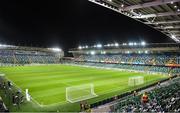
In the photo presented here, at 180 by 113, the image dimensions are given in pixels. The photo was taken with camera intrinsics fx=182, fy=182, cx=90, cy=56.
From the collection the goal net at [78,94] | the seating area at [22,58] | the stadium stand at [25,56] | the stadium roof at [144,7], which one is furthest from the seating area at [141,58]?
the goal net at [78,94]

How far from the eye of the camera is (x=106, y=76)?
40.4 metres

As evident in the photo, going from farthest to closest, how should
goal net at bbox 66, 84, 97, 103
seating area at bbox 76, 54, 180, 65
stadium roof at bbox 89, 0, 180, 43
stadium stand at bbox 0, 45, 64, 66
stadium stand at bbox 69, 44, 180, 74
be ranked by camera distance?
stadium stand at bbox 0, 45, 64, 66 < seating area at bbox 76, 54, 180, 65 < stadium stand at bbox 69, 44, 180, 74 < goal net at bbox 66, 84, 97, 103 < stadium roof at bbox 89, 0, 180, 43

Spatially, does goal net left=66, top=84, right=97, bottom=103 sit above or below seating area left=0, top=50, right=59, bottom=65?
below

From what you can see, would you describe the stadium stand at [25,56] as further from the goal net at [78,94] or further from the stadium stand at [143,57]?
the goal net at [78,94]

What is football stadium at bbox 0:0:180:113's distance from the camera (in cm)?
1722

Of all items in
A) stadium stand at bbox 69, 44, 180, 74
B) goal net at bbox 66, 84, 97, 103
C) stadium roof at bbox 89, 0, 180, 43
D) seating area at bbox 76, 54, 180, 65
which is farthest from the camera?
seating area at bbox 76, 54, 180, 65

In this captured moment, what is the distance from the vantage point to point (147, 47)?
58.4 metres

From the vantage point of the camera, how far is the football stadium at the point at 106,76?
17.2 meters

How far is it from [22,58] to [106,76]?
53.8 meters

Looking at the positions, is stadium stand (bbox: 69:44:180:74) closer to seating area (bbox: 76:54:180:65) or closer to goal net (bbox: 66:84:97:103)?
seating area (bbox: 76:54:180:65)

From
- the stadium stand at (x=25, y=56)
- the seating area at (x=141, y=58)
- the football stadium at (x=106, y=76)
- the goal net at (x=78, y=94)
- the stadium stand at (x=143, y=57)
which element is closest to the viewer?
the football stadium at (x=106, y=76)

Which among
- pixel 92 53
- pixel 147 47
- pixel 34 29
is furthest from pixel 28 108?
pixel 92 53

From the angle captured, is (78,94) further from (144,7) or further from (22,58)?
(22,58)

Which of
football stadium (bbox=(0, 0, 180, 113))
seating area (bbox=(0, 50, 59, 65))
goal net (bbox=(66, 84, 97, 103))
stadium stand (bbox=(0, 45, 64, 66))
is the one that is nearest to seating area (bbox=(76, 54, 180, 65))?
football stadium (bbox=(0, 0, 180, 113))
